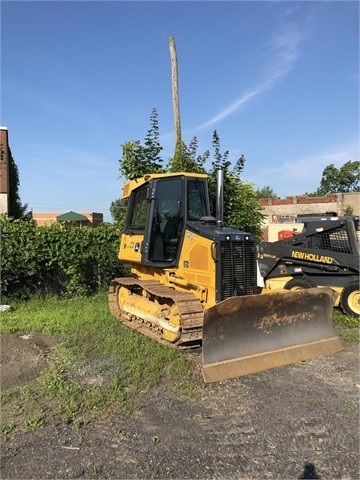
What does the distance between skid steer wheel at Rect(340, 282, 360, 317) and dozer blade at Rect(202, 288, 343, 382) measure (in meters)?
2.32

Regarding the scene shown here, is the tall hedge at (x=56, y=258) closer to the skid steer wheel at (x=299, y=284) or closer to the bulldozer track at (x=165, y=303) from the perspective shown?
the bulldozer track at (x=165, y=303)

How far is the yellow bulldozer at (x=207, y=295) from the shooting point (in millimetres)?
5383

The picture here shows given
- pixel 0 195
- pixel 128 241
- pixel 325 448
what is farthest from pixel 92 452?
pixel 0 195

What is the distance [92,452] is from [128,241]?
485cm

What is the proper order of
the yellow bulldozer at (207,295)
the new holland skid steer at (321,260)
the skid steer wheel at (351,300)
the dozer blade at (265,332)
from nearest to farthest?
the dozer blade at (265,332) → the yellow bulldozer at (207,295) → the skid steer wheel at (351,300) → the new holland skid steer at (321,260)

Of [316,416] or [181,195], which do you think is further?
[181,195]

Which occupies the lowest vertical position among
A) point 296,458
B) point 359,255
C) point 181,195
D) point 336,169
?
point 296,458

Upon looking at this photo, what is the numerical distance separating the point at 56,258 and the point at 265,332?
5.19m

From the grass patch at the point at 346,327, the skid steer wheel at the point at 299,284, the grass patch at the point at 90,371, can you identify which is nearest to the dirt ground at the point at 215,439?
the grass patch at the point at 90,371

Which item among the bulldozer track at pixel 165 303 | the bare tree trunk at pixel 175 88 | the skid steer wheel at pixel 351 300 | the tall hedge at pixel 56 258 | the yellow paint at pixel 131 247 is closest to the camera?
the bulldozer track at pixel 165 303

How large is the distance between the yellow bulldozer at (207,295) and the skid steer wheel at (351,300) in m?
2.32

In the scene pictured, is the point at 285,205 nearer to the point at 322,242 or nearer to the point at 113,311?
the point at 322,242

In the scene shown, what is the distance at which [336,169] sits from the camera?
6294 cm

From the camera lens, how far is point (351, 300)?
8500 millimetres
